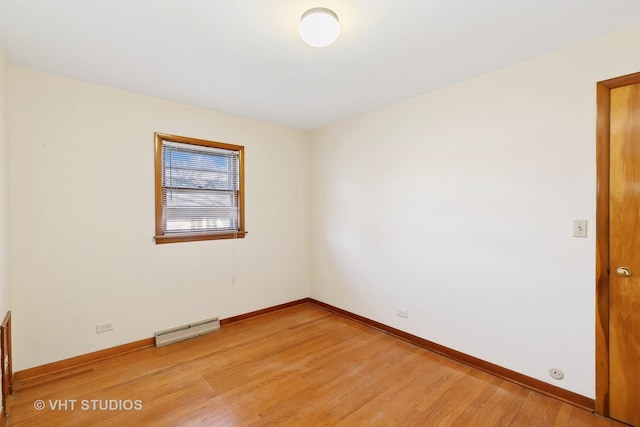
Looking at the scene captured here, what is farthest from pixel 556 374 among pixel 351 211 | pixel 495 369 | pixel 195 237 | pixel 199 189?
pixel 199 189

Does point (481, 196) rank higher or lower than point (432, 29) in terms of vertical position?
lower

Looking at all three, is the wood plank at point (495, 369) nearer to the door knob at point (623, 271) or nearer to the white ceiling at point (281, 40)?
the door knob at point (623, 271)

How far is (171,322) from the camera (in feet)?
9.89

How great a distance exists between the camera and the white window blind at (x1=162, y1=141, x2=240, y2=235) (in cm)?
302

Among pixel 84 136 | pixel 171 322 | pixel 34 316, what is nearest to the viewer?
pixel 34 316

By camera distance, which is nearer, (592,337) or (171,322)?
(592,337)

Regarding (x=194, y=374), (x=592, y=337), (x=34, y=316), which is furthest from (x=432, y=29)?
(x=34, y=316)

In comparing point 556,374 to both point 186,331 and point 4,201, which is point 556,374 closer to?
point 186,331

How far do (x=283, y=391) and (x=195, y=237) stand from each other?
1.84 m

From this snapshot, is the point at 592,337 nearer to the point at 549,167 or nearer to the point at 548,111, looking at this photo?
the point at 549,167

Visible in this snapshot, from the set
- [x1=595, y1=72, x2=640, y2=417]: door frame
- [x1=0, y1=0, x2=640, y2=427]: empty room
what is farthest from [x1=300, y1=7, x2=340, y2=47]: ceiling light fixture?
[x1=595, y1=72, x2=640, y2=417]: door frame

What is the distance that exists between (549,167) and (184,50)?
2778 mm

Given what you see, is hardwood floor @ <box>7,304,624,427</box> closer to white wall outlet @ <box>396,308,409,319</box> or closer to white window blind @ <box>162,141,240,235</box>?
white wall outlet @ <box>396,308,409,319</box>

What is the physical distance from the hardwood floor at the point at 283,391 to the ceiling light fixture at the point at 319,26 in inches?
94.3
